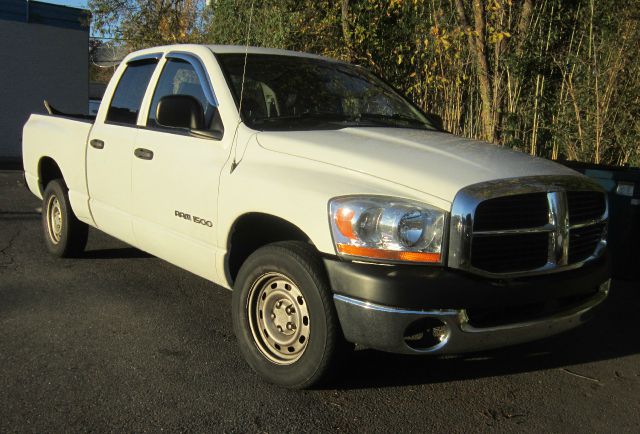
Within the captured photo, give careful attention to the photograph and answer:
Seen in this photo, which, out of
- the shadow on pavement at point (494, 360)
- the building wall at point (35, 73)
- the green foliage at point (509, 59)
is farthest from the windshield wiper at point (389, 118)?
the building wall at point (35, 73)

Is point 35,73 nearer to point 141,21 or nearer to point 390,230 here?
point 141,21

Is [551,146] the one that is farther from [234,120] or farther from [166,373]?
[166,373]

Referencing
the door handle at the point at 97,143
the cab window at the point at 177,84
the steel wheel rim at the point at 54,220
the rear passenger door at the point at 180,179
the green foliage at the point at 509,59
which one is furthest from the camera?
the green foliage at the point at 509,59

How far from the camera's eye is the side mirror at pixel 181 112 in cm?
428

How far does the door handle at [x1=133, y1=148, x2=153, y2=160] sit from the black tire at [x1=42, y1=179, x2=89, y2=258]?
5.24 ft

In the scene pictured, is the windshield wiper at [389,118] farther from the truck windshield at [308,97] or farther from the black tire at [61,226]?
the black tire at [61,226]

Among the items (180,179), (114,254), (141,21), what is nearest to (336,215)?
(180,179)

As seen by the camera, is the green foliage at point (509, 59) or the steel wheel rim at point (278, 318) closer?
the steel wheel rim at point (278, 318)

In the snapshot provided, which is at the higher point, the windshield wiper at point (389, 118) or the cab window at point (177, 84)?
the cab window at point (177, 84)

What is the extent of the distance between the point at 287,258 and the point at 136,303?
2.10 m

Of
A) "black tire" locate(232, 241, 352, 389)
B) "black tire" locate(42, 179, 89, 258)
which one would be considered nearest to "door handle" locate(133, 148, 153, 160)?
"black tire" locate(232, 241, 352, 389)

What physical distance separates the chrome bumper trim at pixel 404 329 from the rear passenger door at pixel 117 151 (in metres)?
2.37

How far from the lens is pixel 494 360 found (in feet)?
14.1

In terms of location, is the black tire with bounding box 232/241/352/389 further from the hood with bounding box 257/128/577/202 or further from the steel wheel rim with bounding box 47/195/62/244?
the steel wheel rim with bounding box 47/195/62/244
